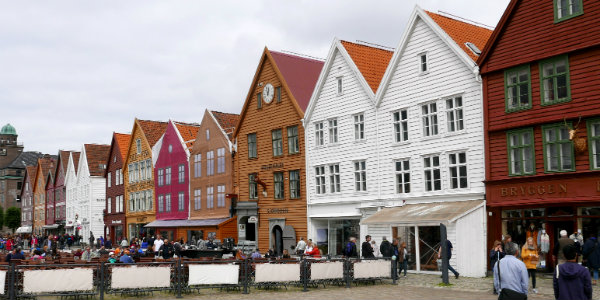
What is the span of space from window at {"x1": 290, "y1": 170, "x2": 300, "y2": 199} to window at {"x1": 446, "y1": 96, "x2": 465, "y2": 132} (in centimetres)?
1180

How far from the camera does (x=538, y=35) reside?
80.2ft

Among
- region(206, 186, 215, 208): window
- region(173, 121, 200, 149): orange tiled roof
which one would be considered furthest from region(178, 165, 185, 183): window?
region(206, 186, 215, 208): window

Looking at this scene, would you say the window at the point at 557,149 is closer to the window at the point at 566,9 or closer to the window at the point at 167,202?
the window at the point at 566,9

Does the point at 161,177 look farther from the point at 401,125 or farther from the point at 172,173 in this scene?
the point at 401,125

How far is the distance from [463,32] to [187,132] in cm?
2779

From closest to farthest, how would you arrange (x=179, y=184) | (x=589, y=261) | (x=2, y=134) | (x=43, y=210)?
(x=589, y=261) → (x=179, y=184) → (x=43, y=210) → (x=2, y=134)

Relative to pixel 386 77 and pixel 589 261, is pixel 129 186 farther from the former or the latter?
pixel 589 261

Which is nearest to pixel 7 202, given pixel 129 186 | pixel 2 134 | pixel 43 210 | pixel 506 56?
pixel 2 134

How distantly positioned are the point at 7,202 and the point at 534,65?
11784cm

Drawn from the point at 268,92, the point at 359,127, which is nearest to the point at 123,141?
Result: the point at 268,92

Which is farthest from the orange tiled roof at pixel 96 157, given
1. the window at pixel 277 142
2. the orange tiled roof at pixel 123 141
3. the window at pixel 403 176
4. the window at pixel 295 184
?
the window at pixel 403 176

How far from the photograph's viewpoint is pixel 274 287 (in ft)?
70.9

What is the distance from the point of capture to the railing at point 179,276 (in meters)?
17.1

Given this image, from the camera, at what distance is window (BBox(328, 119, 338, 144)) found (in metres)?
35.0
